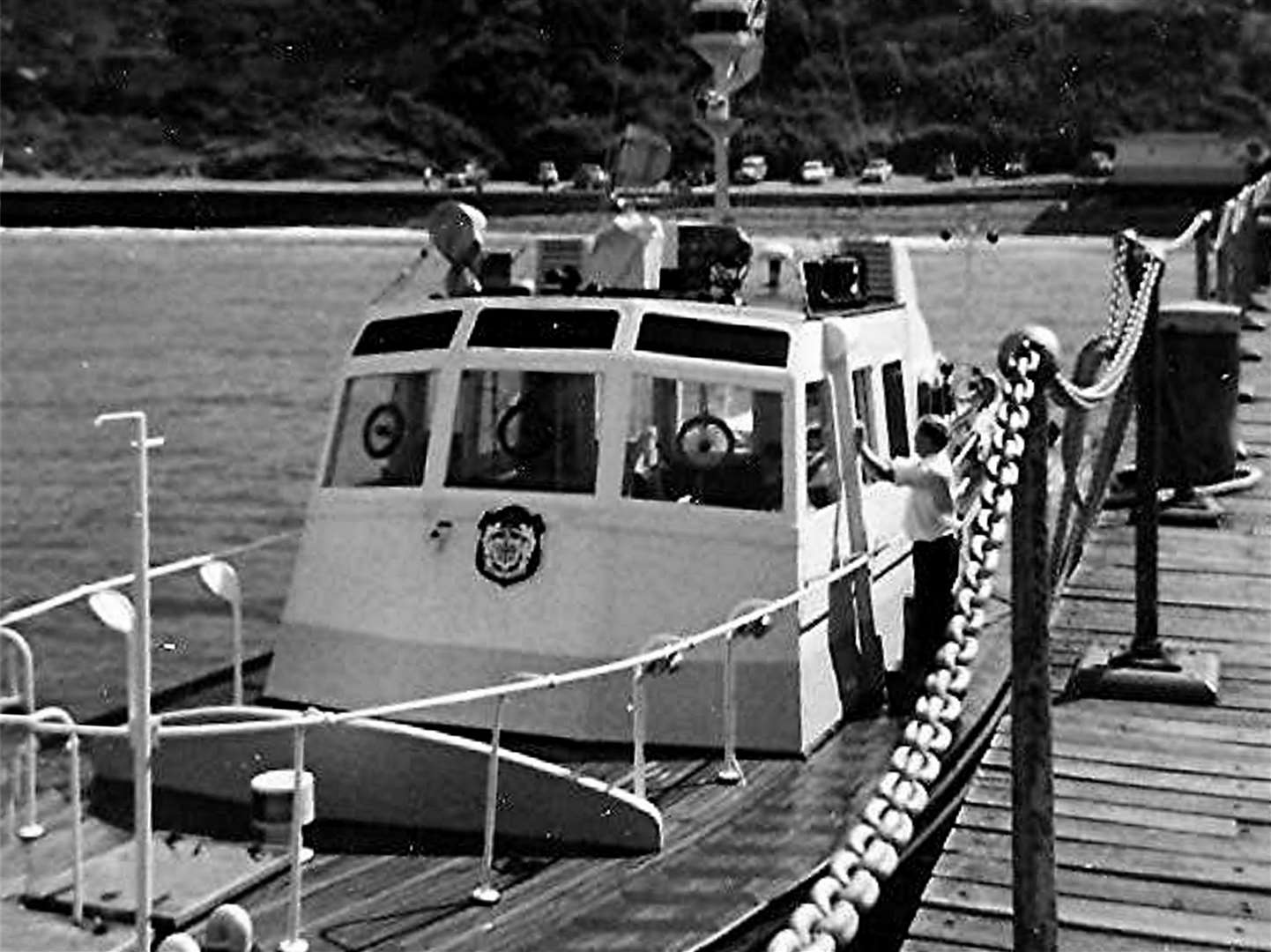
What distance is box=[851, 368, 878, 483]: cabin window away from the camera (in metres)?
11.5

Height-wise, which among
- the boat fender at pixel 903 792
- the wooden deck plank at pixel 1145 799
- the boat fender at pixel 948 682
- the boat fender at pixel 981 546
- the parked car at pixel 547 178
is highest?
the parked car at pixel 547 178

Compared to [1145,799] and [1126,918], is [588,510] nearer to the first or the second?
[1145,799]

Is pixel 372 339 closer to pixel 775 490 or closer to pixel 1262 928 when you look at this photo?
pixel 775 490

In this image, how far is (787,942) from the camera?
5.08 metres

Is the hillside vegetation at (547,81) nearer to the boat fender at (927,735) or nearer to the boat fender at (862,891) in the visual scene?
the boat fender at (927,735)

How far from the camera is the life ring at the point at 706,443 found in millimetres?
10359

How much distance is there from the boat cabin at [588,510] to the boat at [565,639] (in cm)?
2

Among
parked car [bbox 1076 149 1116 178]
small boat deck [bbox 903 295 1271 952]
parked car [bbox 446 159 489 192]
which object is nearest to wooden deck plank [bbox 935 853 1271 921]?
small boat deck [bbox 903 295 1271 952]

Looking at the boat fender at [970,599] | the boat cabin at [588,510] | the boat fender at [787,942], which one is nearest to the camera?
the boat fender at [787,942]

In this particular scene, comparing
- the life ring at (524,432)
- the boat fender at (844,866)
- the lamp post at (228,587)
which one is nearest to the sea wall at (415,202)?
the life ring at (524,432)

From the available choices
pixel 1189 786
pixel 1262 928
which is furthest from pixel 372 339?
pixel 1262 928

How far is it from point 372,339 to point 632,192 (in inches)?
91.0

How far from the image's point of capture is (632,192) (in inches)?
496

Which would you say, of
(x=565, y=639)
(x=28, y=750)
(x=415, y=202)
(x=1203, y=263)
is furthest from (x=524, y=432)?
(x=415, y=202)
